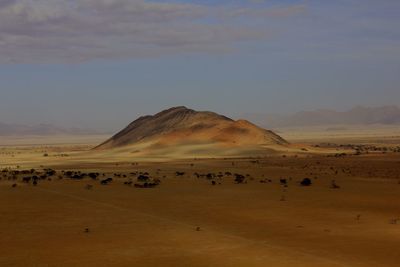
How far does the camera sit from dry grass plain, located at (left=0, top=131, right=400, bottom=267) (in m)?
15.0

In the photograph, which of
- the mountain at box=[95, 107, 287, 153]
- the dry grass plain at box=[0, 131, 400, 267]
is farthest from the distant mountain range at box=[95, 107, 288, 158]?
the dry grass plain at box=[0, 131, 400, 267]

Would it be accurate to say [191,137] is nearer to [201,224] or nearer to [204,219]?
[204,219]

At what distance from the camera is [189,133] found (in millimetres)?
85688

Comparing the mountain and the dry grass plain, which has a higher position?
the mountain

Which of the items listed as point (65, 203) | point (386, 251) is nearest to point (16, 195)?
point (65, 203)

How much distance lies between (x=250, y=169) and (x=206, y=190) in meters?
15.9

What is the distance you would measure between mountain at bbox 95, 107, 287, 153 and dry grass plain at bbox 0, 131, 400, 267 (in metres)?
44.6

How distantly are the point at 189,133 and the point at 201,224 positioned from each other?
65409 mm

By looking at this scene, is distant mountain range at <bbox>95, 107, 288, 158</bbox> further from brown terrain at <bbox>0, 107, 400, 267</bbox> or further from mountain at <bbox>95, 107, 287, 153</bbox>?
brown terrain at <bbox>0, 107, 400, 267</bbox>

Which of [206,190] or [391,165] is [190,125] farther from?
[206,190]

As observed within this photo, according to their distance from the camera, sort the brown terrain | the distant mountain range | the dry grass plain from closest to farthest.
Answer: the dry grass plain, the brown terrain, the distant mountain range

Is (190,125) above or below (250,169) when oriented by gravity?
above

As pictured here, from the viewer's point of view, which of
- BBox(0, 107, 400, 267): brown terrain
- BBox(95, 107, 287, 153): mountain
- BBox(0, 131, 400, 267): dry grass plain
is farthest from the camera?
BBox(95, 107, 287, 153): mountain

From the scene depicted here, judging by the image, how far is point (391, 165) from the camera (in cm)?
4838
